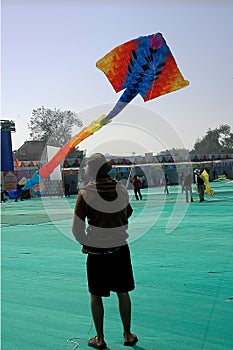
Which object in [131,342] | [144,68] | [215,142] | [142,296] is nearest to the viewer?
[131,342]

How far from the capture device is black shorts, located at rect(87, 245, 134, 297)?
3.96 m

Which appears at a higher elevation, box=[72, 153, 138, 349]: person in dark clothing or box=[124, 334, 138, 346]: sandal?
box=[72, 153, 138, 349]: person in dark clothing

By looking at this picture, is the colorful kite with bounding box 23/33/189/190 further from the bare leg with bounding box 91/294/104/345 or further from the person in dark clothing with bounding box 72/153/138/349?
the bare leg with bounding box 91/294/104/345

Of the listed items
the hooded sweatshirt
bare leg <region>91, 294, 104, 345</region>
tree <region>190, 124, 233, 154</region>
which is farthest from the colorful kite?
tree <region>190, 124, 233, 154</region>

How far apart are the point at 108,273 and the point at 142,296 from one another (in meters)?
1.48

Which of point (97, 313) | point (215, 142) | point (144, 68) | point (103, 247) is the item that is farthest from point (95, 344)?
point (215, 142)

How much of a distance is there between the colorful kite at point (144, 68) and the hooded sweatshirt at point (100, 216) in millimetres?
5486

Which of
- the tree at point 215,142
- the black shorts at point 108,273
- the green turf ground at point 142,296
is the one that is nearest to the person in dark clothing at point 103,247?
the black shorts at point 108,273

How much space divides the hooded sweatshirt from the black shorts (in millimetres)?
89

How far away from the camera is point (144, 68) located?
378 inches

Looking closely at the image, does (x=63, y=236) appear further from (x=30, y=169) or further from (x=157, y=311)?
(x=30, y=169)

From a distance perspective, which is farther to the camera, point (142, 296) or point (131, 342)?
point (142, 296)

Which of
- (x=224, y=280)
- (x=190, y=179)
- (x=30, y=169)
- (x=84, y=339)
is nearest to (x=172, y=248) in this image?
(x=224, y=280)

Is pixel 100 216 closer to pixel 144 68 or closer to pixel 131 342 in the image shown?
pixel 131 342
